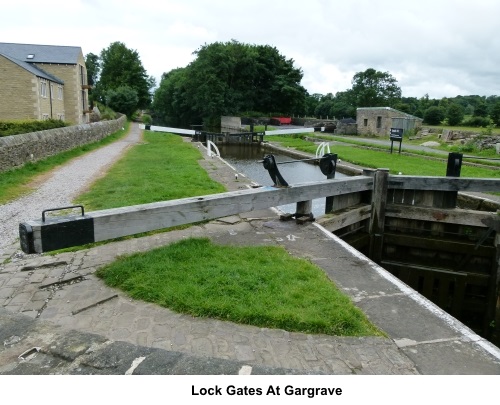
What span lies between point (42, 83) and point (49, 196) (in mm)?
23149

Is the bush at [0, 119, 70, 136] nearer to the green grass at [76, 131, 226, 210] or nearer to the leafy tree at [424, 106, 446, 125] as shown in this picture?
the green grass at [76, 131, 226, 210]

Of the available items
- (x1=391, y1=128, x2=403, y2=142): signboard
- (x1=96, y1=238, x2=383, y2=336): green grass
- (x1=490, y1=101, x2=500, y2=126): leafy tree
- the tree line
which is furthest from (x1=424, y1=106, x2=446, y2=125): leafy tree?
(x1=96, y1=238, x2=383, y2=336): green grass

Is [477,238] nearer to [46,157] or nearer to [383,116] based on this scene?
[46,157]

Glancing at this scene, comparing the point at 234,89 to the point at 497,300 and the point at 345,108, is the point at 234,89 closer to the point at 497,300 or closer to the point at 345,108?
the point at 345,108

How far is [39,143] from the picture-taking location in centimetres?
1442

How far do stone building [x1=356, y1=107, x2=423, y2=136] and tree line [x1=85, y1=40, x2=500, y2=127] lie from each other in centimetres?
1688

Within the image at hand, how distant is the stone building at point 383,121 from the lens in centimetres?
3300

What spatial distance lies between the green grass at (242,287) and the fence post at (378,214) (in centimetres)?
446

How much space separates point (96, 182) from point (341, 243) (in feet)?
24.4

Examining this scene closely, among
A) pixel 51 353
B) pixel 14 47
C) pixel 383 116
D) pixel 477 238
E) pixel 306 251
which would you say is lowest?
pixel 477 238

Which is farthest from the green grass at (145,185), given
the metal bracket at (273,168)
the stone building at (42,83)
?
the stone building at (42,83)

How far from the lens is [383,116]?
3444 centimetres

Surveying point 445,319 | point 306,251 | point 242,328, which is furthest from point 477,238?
point 242,328

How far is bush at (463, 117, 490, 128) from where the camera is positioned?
30719 mm
